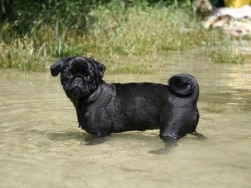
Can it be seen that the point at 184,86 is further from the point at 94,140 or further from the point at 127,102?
the point at 94,140

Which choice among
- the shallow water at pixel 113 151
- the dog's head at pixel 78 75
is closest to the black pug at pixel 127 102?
the dog's head at pixel 78 75

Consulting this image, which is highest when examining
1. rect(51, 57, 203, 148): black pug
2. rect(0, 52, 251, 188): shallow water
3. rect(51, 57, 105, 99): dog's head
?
rect(51, 57, 105, 99): dog's head

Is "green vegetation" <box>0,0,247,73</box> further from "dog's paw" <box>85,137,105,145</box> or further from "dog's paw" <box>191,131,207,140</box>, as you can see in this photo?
"dog's paw" <box>85,137,105,145</box>

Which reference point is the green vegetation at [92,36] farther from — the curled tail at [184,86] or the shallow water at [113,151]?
the curled tail at [184,86]

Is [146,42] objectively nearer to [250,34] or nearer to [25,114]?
[250,34]

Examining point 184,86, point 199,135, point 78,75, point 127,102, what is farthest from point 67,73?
point 199,135

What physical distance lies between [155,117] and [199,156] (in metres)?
0.74

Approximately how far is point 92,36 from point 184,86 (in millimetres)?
9459

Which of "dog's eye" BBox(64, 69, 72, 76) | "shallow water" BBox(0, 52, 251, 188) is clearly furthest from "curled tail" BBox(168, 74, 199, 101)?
"dog's eye" BBox(64, 69, 72, 76)

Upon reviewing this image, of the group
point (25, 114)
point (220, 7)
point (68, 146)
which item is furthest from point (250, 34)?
point (68, 146)

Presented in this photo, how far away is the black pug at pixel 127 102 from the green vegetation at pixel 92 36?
16.8 feet

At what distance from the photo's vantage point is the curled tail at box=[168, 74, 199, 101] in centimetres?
628

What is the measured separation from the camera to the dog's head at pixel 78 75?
6.37 metres

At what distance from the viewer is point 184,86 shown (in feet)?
20.6
